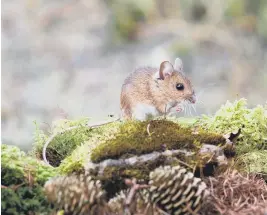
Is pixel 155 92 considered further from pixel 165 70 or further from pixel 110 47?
pixel 110 47

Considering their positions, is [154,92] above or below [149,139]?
above

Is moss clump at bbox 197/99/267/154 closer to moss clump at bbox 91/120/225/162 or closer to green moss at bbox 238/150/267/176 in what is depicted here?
green moss at bbox 238/150/267/176

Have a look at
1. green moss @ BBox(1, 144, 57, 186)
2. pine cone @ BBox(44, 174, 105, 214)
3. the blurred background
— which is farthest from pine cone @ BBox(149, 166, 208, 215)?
the blurred background

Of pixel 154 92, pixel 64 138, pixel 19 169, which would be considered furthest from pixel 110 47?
pixel 19 169

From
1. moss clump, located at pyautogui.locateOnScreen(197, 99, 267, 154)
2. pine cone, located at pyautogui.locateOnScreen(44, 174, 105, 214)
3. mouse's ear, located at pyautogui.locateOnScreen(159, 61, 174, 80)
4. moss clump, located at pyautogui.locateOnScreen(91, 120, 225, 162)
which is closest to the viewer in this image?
pine cone, located at pyautogui.locateOnScreen(44, 174, 105, 214)

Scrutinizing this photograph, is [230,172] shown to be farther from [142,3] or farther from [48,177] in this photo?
[142,3]

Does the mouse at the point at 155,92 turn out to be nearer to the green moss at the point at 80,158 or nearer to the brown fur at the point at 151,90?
the brown fur at the point at 151,90
